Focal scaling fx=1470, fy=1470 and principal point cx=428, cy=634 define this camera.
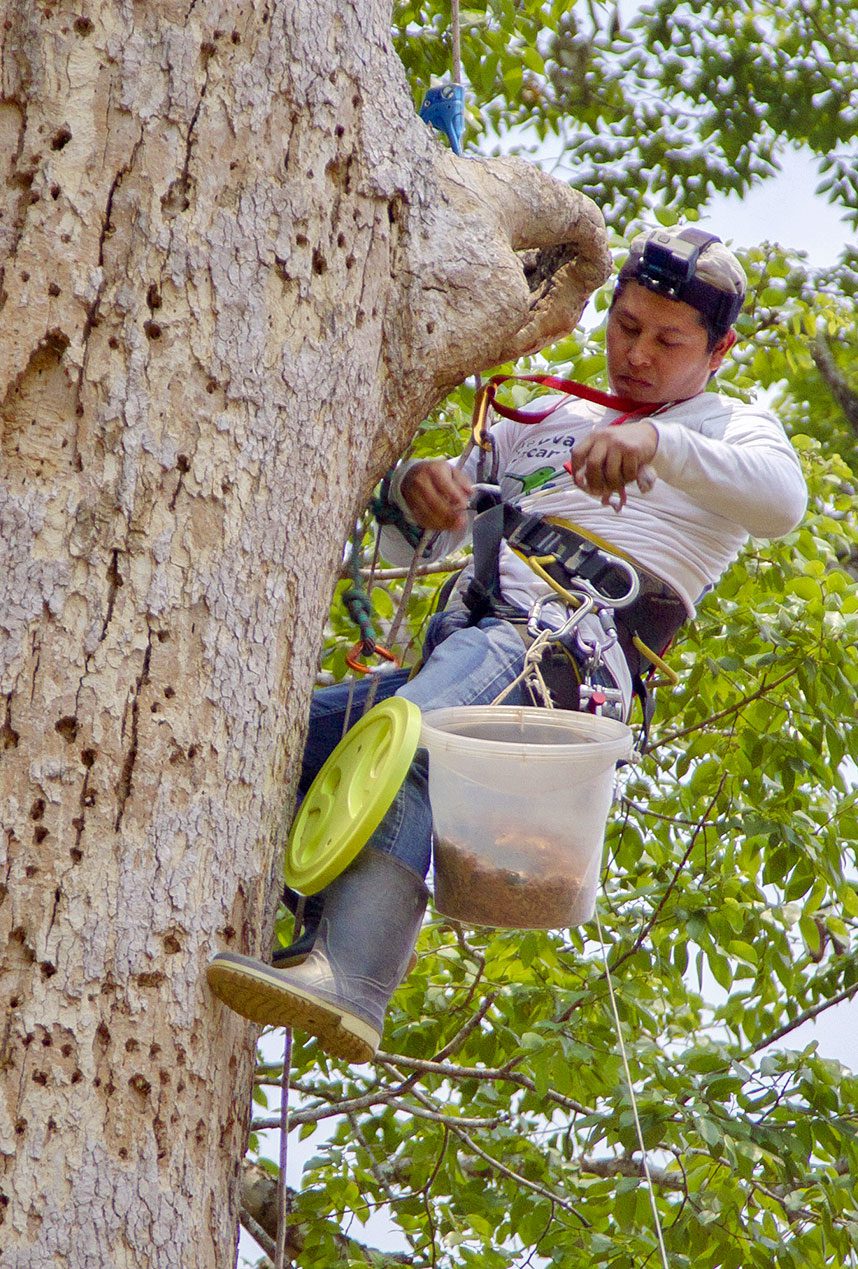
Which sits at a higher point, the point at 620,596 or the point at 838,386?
the point at 620,596

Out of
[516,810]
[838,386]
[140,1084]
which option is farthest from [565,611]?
[838,386]

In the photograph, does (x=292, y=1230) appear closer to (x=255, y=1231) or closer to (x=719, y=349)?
(x=255, y=1231)

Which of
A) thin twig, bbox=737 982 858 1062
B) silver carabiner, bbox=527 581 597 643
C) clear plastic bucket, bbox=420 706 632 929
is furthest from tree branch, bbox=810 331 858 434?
clear plastic bucket, bbox=420 706 632 929

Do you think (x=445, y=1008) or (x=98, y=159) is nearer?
(x=98, y=159)

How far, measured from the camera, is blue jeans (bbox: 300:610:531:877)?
222 centimetres

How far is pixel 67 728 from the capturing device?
182 cm

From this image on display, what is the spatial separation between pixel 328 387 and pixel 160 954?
2.81ft

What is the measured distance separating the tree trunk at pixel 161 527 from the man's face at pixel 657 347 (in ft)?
2.51

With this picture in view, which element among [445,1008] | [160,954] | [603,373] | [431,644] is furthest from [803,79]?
[160,954]

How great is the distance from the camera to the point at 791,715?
4145mm

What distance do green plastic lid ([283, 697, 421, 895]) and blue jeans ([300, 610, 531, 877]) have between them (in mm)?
91

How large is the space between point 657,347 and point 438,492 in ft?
1.90

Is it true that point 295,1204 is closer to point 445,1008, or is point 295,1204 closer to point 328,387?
point 445,1008

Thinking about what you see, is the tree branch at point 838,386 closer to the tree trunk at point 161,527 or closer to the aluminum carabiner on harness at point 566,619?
the aluminum carabiner on harness at point 566,619
